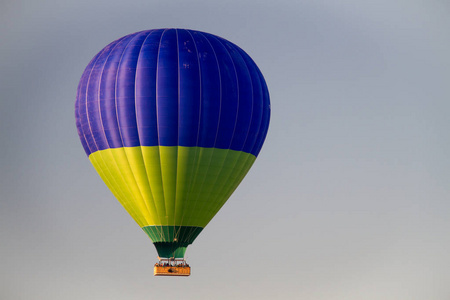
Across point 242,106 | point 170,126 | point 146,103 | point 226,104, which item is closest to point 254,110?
point 242,106

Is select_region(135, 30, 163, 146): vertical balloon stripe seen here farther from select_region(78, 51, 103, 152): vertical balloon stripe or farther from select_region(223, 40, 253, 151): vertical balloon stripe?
select_region(223, 40, 253, 151): vertical balloon stripe

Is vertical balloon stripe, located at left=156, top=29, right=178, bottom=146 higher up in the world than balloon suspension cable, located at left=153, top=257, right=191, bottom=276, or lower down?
higher up

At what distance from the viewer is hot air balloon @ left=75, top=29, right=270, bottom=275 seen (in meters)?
48.0

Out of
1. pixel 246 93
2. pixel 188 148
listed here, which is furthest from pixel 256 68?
pixel 188 148

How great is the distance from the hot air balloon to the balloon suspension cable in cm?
4

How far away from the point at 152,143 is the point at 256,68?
5999 millimetres

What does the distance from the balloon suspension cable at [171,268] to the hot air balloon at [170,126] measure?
0.13 feet

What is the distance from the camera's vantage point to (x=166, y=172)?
48281 millimetres

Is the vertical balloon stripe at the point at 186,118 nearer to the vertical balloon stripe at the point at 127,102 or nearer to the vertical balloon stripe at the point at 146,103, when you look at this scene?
the vertical balloon stripe at the point at 146,103

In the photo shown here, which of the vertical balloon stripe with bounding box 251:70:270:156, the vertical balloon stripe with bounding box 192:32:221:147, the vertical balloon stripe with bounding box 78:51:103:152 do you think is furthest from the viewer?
the vertical balloon stripe with bounding box 251:70:270:156

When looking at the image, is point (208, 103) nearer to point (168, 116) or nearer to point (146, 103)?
point (168, 116)

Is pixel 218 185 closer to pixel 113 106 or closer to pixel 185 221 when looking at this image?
pixel 185 221

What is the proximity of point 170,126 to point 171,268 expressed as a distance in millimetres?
5804

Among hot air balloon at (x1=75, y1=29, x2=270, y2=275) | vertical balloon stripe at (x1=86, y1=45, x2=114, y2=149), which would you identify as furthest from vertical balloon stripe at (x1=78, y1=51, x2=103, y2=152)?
vertical balloon stripe at (x1=86, y1=45, x2=114, y2=149)
